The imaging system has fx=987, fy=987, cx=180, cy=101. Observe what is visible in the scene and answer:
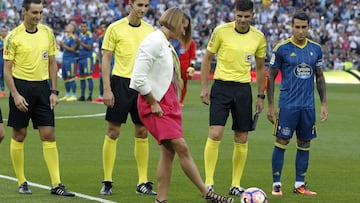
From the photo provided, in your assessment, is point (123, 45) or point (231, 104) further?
point (231, 104)

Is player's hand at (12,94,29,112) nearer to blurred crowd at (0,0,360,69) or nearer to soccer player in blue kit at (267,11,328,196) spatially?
soccer player in blue kit at (267,11,328,196)

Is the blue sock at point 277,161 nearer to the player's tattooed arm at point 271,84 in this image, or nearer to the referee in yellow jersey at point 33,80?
the player's tattooed arm at point 271,84

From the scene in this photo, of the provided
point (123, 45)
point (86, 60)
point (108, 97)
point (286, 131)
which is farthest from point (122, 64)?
point (86, 60)

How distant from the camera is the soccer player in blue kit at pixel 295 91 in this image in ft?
40.4

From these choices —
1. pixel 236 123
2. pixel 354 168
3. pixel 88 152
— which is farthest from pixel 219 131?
pixel 88 152

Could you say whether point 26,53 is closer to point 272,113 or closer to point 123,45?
point 123,45

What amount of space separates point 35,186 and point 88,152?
13.0 ft

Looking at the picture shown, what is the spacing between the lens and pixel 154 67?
1030cm

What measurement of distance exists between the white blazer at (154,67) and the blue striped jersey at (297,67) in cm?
237

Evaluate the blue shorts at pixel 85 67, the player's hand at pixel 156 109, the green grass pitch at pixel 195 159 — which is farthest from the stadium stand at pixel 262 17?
the player's hand at pixel 156 109

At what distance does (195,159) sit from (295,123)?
362 centimetres

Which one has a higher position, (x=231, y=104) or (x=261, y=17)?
(x=231, y=104)

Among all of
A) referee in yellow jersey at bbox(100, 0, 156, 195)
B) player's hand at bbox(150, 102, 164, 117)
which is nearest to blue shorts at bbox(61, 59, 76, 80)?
referee in yellow jersey at bbox(100, 0, 156, 195)

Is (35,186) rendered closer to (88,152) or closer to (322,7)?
(88,152)
